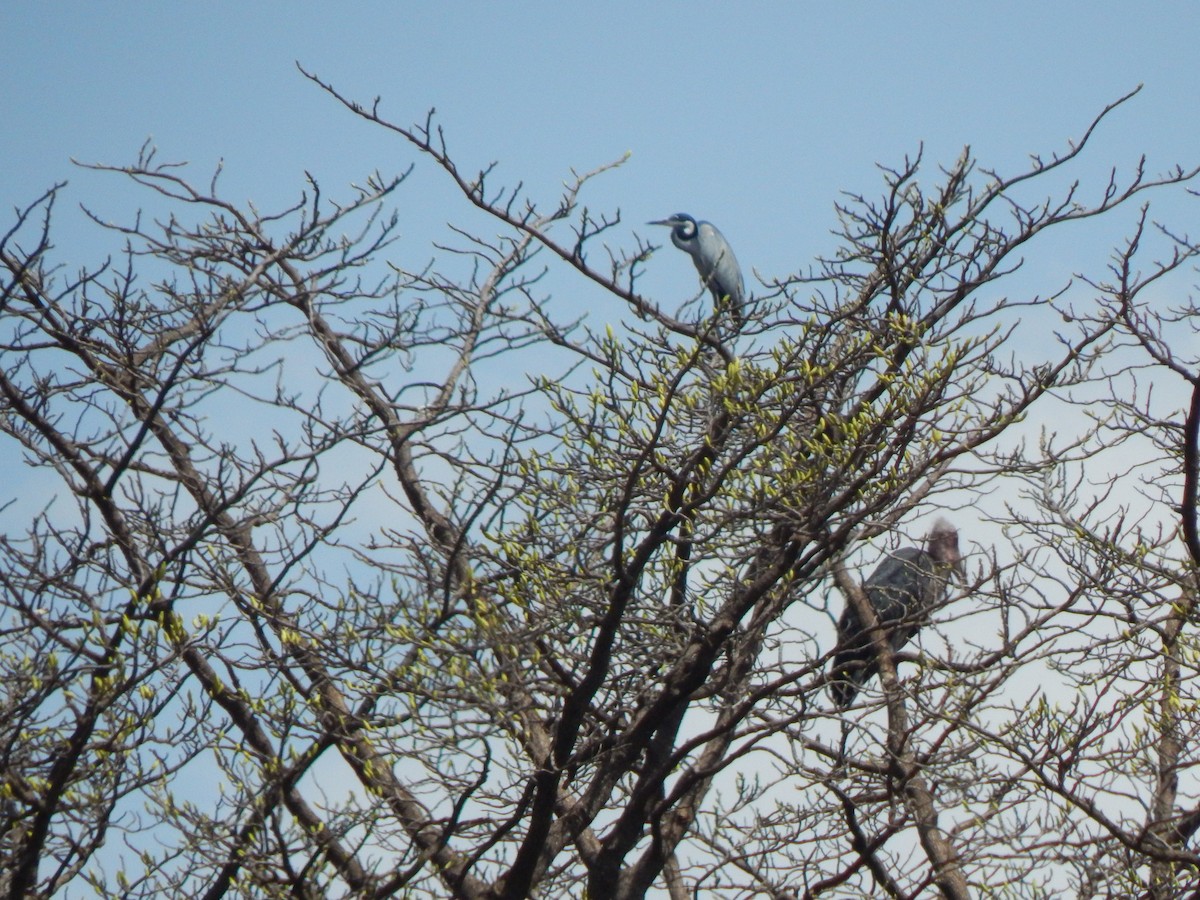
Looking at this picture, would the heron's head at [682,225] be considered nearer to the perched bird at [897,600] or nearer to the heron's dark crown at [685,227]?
the heron's dark crown at [685,227]

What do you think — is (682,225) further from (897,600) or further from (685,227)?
(897,600)

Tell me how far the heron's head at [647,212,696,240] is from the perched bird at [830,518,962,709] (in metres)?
2.96

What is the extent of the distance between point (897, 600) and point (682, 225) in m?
4.88

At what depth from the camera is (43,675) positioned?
16.0 feet

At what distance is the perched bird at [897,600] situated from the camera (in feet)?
20.2

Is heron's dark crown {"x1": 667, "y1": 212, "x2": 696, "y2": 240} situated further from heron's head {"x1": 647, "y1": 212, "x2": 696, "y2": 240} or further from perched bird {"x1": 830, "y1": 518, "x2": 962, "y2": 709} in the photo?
perched bird {"x1": 830, "y1": 518, "x2": 962, "y2": 709}

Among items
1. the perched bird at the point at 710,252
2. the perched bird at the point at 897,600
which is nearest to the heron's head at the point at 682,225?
the perched bird at the point at 710,252

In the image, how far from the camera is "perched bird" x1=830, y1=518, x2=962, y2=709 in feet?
20.2

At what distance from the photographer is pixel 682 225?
35.4 feet

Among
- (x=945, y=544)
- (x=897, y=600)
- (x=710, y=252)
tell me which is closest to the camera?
(x=897, y=600)

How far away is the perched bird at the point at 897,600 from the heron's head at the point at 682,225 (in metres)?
2.96

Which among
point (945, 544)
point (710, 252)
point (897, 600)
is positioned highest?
point (710, 252)

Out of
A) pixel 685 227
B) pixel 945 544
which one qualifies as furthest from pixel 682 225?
pixel 945 544

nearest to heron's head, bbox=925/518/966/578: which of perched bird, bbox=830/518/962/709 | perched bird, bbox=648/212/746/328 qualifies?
perched bird, bbox=830/518/962/709
